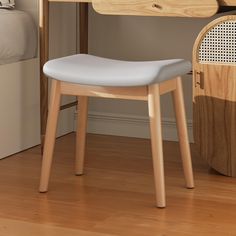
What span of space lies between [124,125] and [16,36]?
0.74 metres

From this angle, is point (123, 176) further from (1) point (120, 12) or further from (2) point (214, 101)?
(1) point (120, 12)

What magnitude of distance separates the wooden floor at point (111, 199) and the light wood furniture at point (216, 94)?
0.33ft

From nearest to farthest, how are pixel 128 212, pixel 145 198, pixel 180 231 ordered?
pixel 180 231
pixel 128 212
pixel 145 198

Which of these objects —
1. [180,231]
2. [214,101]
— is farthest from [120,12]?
[180,231]

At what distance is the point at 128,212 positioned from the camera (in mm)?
2213

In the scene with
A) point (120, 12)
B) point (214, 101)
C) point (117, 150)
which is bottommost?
point (117, 150)

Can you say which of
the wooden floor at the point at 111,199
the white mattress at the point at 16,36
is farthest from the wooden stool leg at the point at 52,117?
the white mattress at the point at 16,36

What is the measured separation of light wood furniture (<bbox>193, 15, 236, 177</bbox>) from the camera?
2.53m

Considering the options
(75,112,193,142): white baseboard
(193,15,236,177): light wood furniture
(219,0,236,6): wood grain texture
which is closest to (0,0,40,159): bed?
(75,112,193,142): white baseboard

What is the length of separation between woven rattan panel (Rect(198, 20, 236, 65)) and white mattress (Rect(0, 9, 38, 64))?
30.3 inches

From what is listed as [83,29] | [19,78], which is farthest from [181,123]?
[83,29]

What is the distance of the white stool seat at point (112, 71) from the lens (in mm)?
2154

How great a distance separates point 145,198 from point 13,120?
31.9 inches

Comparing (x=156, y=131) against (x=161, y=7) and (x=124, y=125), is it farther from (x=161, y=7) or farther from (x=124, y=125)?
(x=124, y=125)
